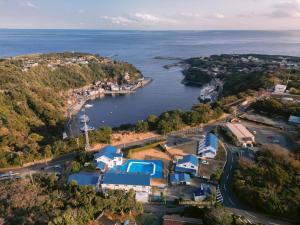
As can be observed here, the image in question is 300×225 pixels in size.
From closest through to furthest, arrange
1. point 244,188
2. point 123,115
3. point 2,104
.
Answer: point 244,188 → point 2,104 → point 123,115

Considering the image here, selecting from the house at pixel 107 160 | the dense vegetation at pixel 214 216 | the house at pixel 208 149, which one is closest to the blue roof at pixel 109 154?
the house at pixel 107 160

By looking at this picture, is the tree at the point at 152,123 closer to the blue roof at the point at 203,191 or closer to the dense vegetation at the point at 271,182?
the dense vegetation at the point at 271,182

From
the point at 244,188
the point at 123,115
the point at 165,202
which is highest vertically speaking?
the point at 244,188

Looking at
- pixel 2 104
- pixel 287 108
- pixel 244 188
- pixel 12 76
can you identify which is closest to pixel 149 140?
pixel 244 188

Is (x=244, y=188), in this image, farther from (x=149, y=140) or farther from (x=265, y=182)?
(x=149, y=140)

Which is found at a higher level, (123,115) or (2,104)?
(2,104)

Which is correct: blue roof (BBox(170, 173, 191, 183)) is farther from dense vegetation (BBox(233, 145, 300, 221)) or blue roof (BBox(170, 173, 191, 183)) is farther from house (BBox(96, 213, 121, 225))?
house (BBox(96, 213, 121, 225))

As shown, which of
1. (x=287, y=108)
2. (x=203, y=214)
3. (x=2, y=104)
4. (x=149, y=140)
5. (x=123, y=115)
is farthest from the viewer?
(x=123, y=115)

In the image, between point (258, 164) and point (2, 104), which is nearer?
point (258, 164)
